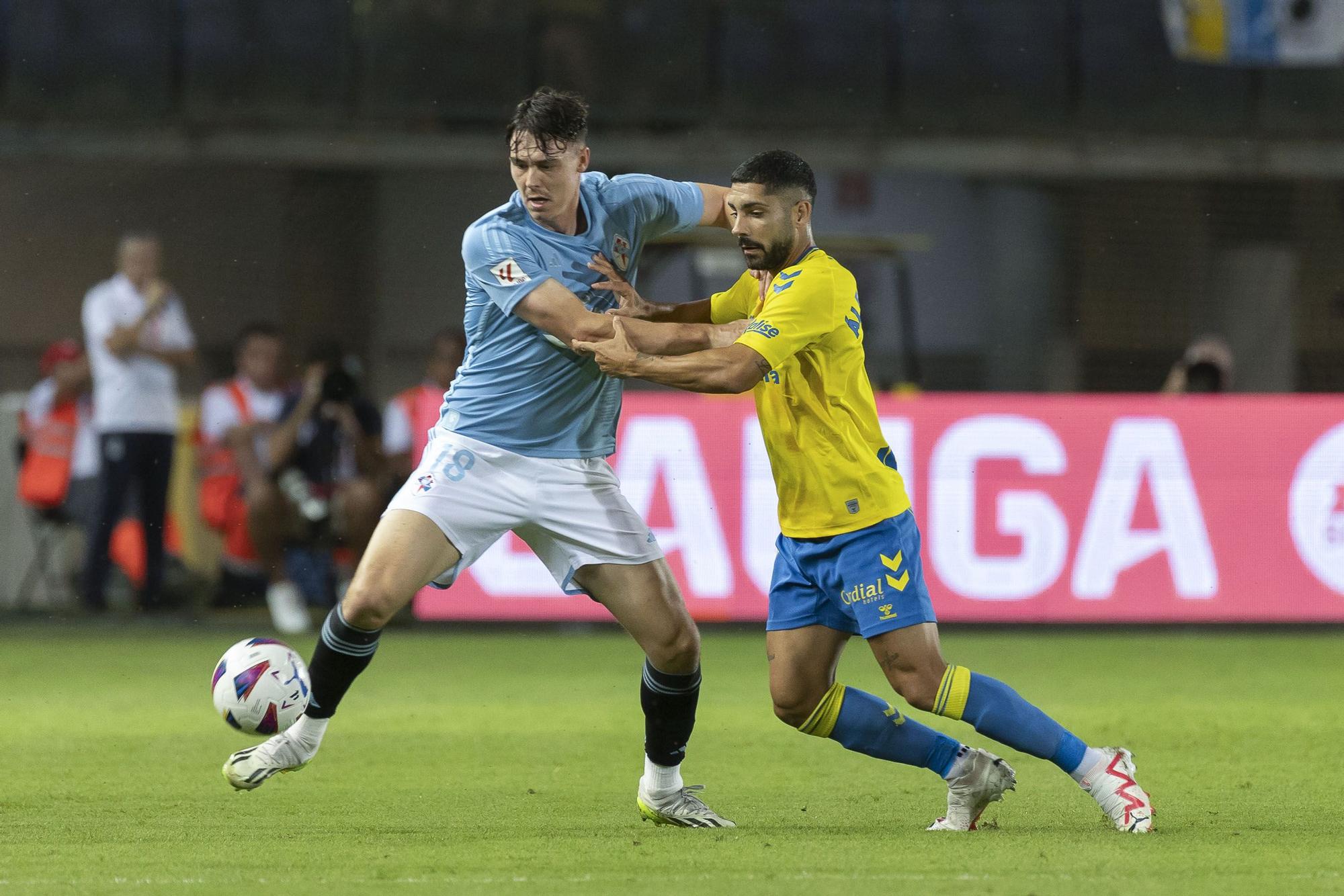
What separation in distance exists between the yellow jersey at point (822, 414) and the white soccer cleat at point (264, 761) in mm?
1555

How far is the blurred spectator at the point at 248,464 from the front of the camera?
1128 centimetres

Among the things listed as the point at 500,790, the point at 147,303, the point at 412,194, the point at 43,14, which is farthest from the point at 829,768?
the point at 43,14

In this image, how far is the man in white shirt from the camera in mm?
10836

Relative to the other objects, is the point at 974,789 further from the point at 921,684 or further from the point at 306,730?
the point at 306,730

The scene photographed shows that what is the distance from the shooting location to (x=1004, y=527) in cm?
1054

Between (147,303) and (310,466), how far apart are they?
1409mm

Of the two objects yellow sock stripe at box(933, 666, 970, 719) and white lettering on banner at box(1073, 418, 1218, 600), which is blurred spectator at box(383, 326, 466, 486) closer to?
white lettering on banner at box(1073, 418, 1218, 600)

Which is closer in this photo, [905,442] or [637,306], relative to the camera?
[637,306]

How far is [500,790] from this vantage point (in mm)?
5723

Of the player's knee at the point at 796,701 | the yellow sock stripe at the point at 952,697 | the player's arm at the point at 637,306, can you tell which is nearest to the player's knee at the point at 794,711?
the player's knee at the point at 796,701

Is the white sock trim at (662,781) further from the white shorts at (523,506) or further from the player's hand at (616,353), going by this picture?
the player's hand at (616,353)

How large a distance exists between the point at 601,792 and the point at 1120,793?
66.0 inches

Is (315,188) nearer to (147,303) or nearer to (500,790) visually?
(147,303)

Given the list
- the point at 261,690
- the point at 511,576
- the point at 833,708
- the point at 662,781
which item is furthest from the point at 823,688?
the point at 511,576
